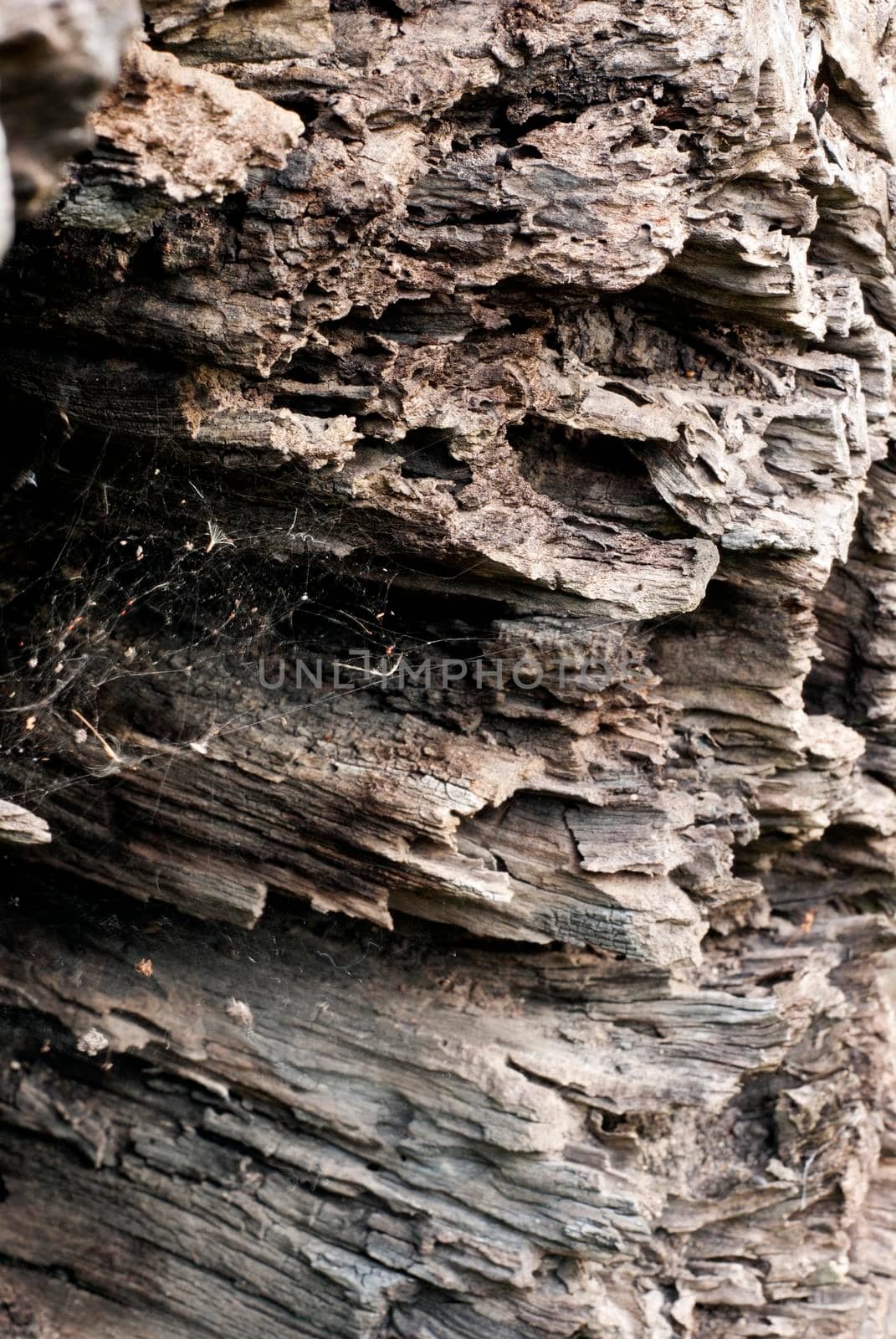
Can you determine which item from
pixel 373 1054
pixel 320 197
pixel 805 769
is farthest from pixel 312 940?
pixel 320 197

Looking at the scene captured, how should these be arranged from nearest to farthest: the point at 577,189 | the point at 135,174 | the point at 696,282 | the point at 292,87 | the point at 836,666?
the point at 135,174 < the point at 292,87 < the point at 577,189 < the point at 696,282 < the point at 836,666

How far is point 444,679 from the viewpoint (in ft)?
17.3

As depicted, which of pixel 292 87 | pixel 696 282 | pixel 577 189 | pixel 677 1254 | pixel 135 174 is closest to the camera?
pixel 135 174

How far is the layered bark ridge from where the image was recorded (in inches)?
169

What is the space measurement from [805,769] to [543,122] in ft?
12.3

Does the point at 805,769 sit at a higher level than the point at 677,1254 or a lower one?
higher

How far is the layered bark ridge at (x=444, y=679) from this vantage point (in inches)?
169

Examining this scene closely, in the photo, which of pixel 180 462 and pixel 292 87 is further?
pixel 180 462

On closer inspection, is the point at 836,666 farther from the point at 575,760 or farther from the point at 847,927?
the point at 575,760

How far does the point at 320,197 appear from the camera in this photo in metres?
3.93

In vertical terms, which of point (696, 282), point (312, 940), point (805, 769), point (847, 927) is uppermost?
point (696, 282)

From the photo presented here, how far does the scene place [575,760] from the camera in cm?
528

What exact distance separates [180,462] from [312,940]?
8.25 ft

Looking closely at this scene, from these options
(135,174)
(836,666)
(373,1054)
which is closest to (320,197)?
(135,174)
